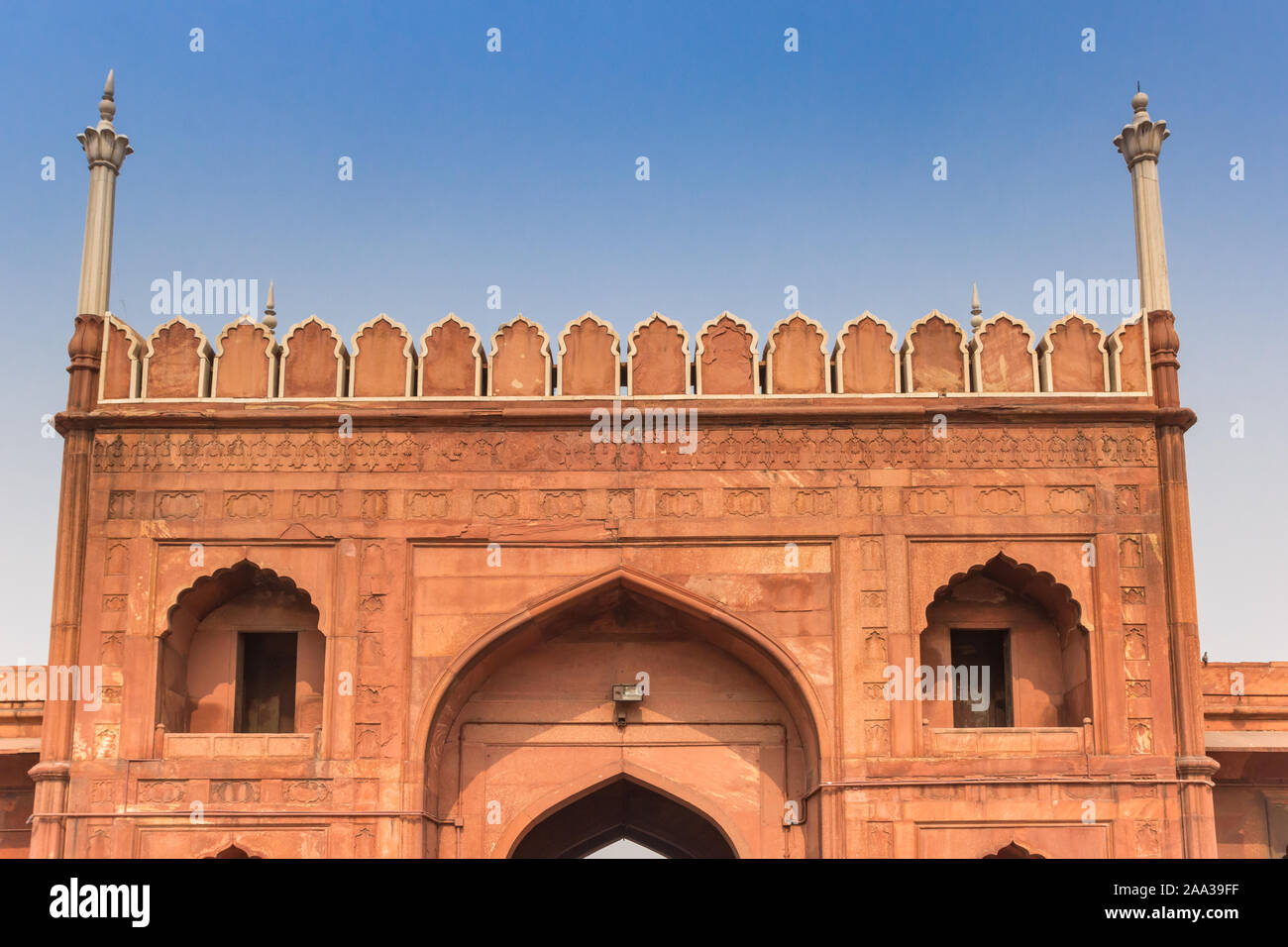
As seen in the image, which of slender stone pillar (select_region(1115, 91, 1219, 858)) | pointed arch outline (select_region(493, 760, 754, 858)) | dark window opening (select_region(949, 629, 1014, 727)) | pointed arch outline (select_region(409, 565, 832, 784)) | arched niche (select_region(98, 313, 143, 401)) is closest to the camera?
slender stone pillar (select_region(1115, 91, 1219, 858))

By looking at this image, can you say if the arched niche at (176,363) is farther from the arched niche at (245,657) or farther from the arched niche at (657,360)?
the arched niche at (657,360)

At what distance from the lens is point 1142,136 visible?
14461mm

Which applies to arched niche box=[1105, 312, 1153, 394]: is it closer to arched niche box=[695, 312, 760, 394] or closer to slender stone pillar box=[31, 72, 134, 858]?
arched niche box=[695, 312, 760, 394]

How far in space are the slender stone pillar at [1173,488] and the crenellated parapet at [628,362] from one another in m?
0.23

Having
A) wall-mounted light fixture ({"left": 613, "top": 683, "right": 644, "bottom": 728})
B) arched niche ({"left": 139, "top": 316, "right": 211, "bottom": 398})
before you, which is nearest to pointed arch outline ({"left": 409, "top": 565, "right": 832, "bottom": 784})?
wall-mounted light fixture ({"left": 613, "top": 683, "right": 644, "bottom": 728})

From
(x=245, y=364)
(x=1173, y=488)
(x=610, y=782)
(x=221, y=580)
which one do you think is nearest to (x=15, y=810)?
(x=221, y=580)

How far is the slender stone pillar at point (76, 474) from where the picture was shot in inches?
508

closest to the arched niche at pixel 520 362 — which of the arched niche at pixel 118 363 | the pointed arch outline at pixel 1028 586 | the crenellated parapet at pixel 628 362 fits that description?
the crenellated parapet at pixel 628 362

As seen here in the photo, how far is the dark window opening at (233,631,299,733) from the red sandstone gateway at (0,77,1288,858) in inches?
1.3

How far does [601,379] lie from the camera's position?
13836 mm

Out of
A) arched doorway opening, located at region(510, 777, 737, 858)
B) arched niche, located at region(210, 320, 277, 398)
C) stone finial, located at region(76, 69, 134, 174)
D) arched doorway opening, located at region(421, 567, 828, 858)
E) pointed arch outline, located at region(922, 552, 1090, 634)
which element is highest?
stone finial, located at region(76, 69, 134, 174)

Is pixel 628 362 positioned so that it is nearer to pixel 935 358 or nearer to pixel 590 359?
pixel 590 359

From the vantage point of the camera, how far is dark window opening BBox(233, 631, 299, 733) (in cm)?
1403
